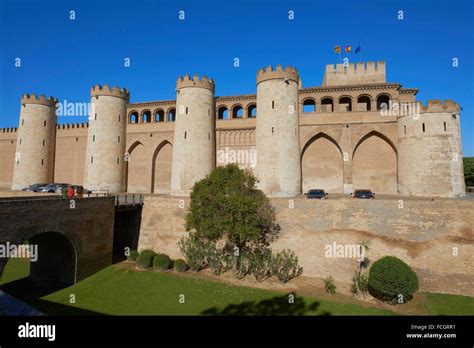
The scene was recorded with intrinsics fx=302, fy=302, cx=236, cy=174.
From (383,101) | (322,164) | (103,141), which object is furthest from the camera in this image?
(103,141)

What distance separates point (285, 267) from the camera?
1958 centimetres

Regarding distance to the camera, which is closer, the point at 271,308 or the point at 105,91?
the point at 271,308

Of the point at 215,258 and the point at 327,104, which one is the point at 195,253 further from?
the point at 327,104

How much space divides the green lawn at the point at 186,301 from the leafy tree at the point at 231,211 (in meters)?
3.22

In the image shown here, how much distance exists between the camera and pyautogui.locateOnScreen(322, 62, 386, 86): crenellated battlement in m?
34.6

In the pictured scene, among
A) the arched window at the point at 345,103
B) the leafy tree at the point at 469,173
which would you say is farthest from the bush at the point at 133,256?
the leafy tree at the point at 469,173

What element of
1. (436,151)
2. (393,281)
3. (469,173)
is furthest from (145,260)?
(469,173)

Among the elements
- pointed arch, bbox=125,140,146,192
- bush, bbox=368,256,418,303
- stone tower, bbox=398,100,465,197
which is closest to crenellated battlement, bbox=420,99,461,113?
stone tower, bbox=398,100,465,197

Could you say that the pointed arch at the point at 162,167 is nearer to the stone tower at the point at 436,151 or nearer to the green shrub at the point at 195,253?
the green shrub at the point at 195,253

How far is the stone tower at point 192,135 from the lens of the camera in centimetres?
2884

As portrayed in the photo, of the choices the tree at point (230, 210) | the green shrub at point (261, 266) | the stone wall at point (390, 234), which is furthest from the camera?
the green shrub at point (261, 266)

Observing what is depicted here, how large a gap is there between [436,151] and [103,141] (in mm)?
32851

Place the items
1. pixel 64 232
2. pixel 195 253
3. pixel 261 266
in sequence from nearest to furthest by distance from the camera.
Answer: pixel 64 232 < pixel 261 266 < pixel 195 253

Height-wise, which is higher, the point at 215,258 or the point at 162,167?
the point at 162,167
